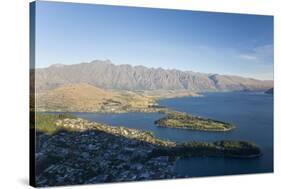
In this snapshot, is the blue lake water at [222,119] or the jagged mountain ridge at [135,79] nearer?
the jagged mountain ridge at [135,79]

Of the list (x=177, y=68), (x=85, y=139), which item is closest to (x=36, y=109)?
(x=85, y=139)

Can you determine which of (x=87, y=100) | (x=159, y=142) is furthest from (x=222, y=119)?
(x=87, y=100)

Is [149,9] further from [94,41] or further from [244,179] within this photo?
[244,179]

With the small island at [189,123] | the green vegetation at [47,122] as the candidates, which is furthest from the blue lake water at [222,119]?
the green vegetation at [47,122]

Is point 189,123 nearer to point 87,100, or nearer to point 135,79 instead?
point 135,79

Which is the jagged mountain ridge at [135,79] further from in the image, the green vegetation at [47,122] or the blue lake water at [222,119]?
the green vegetation at [47,122]

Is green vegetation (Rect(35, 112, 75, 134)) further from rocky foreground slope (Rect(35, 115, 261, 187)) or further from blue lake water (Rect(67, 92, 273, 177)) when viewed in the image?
Result: blue lake water (Rect(67, 92, 273, 177))
